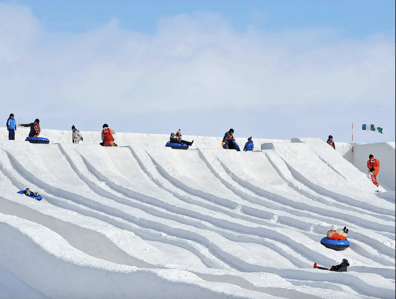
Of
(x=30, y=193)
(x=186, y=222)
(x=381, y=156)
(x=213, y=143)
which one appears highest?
(x=381, y=156)

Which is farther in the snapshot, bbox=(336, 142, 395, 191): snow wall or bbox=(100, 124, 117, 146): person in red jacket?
bbox=(336, 142, 395, 191): snow wall

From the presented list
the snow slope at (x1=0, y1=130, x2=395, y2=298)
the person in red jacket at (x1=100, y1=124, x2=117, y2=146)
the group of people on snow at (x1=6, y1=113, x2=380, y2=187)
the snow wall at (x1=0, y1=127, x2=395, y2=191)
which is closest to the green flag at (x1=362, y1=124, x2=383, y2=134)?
the snow wall at (x1=0, y1=127, x2=395, y2=191)

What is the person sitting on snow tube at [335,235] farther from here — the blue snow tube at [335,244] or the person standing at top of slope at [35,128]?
the person standing at top of slope at [35,128]

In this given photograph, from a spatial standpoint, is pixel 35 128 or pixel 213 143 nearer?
pixel 35 128

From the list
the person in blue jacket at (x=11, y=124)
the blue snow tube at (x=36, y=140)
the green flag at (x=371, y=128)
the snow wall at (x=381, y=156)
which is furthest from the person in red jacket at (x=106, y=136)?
the green flag at (x=371, y=128)

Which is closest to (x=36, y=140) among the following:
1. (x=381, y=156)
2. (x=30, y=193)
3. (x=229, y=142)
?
(x=30, y=193)

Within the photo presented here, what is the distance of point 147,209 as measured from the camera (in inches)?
383

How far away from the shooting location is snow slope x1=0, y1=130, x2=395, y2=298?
4.62m

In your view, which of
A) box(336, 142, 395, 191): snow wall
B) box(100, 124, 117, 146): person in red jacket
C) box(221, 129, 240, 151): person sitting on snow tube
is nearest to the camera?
box(100, 124, 117, 146): person in red jacket

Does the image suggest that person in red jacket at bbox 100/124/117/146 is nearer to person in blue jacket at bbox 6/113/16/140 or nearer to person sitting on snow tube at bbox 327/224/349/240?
person in blue jacket at bbox 6/113/16/140

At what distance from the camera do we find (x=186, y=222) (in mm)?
9094

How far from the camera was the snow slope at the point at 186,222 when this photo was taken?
4.62 meters

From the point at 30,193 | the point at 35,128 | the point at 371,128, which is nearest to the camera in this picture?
the point at 30,193

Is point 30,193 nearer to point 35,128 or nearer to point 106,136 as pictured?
point 106,136
